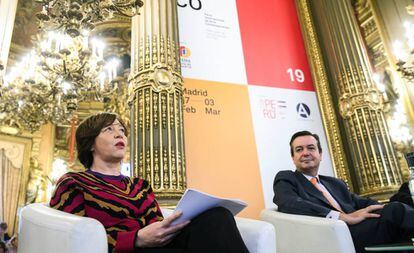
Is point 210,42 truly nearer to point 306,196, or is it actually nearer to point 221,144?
point 221,144

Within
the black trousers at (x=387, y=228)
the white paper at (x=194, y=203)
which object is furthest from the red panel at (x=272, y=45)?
the white paper at (x=194, y=203)

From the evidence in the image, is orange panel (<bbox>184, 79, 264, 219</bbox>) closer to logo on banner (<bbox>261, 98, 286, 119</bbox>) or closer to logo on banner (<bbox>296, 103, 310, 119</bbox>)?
logo on banner (<bbox>261, 98, 286, 119</bbox>)

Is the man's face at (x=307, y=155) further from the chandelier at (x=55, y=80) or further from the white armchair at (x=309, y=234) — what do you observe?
the chandelier at (x=55, y=80)

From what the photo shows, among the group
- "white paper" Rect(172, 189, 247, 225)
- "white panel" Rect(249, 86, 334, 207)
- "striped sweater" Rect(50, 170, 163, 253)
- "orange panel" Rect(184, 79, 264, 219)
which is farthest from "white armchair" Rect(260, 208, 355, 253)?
"white panel" Rect(249, 86, 334, 207)

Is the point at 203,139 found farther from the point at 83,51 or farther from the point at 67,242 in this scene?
the point at 67,242

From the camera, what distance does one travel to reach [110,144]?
5.21 ft

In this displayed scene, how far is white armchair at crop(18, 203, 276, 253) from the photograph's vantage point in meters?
1.10

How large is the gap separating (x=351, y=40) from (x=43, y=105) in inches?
189

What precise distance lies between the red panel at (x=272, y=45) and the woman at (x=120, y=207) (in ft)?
8.36

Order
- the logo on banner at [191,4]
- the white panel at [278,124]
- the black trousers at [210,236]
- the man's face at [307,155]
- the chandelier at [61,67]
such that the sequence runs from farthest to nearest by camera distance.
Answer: the logo on banner at [191,4] < the white panel at [278,124] < the chandelier at [61,67] < the man's face at [307,155] < the black trousers at [210,236]

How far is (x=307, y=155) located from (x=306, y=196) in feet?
1.02

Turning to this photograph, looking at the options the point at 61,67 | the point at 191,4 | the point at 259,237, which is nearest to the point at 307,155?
the point at 259,237

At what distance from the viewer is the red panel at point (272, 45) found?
4055 millimetres

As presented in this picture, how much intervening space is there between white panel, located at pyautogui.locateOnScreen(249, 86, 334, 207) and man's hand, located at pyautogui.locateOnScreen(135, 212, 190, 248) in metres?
2.35
